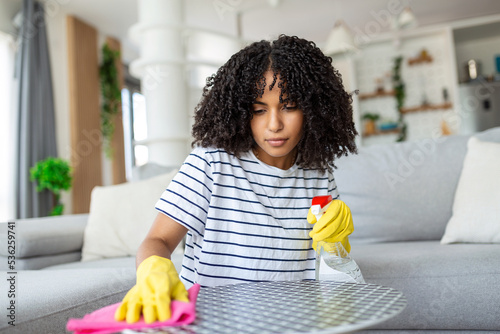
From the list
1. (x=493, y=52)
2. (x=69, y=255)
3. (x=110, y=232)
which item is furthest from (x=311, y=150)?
(x=493, y=52)

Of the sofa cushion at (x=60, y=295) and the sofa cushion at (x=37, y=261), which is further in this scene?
the sofa cushion at (x=37, y=261)

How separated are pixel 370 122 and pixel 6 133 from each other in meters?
4.20

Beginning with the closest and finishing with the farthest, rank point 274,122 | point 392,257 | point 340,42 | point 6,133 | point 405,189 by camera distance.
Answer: point 274,122
point 392,257
point 405,189
point 340,42
point 6,133

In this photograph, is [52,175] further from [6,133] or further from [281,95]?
[281,95]

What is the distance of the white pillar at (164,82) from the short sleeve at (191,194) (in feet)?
7.74

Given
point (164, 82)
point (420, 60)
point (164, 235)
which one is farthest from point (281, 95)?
point (420, 60)

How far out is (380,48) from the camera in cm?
582

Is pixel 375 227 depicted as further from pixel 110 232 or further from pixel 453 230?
pixel 110 232

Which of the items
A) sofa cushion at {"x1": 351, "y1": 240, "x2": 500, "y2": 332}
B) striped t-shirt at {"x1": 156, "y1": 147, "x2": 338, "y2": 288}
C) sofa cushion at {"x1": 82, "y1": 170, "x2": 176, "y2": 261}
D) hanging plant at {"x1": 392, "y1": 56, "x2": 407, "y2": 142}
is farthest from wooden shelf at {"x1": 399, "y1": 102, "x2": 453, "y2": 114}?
striped t-shirt at {"x1": 156, "y1": 147, "x2": 338, "y2": 288}

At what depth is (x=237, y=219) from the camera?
42.9 inches

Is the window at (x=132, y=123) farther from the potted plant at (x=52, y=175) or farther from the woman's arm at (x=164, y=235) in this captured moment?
the woman's arm at (x=164, y=235)

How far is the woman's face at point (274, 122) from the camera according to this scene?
1.04 metres

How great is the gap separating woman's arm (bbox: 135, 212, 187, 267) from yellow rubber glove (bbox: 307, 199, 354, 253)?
11.7 inches

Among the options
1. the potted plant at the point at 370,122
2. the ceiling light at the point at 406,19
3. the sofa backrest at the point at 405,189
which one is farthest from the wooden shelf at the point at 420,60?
the sofa backrest at the point at 405,189
